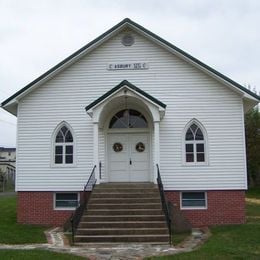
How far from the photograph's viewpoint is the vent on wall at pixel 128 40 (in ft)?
56.6

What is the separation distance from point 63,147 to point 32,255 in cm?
718

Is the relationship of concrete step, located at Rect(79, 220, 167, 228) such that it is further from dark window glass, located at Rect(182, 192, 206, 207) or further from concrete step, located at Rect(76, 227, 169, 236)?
dark window glass, located at Rect(182, 192, 206, 207)

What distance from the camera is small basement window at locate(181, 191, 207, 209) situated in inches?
650

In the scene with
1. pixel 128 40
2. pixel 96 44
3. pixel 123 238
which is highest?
pixel 128 40

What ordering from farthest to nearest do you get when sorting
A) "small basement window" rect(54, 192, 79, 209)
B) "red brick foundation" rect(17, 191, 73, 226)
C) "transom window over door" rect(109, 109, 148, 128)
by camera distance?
"transom window over door" rect(109, 109, 148, 128) < "small basement window" rect(54, 192, 79, 209) < "red brick foundation" rect(17, 191, 73, 226)

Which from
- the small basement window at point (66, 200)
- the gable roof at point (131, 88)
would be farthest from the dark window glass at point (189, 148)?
the small basement window at point (66, 200)

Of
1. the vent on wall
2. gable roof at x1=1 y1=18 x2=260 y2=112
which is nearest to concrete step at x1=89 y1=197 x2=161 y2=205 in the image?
gable roof at x1=1 y1=18 x2=260 y2=112

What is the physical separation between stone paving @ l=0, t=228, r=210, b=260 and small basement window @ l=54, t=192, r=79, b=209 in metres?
3.77

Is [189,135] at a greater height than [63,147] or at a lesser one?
greater

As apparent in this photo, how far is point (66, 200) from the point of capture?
55.7ft

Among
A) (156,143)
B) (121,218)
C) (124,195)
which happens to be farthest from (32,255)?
(156,143)

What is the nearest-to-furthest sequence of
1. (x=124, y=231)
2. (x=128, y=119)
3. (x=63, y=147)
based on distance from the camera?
(x=124, y=231)
(x=63, y=147)
(x=128, y=119)

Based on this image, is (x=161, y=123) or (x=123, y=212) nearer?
(x=123, y=212)

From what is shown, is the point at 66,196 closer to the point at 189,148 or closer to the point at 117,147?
the point at 117,147
